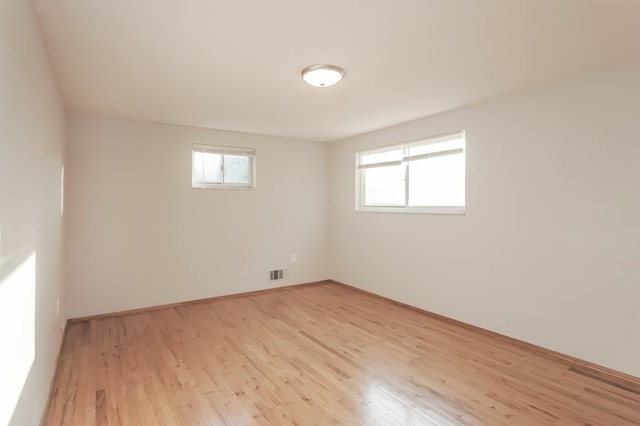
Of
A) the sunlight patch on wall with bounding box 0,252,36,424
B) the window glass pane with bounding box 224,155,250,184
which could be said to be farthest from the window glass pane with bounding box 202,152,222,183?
the sunlight patch on wall with bounding box 0,252,36,424

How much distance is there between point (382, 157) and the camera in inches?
189

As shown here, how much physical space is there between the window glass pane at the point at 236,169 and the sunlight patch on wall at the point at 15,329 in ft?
9.92

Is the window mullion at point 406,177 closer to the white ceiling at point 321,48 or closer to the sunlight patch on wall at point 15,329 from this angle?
the white ceiling at point 321,48

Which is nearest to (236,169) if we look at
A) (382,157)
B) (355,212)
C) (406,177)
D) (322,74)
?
(355,212)

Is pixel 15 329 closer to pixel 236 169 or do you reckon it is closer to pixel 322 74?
pixel 322 74

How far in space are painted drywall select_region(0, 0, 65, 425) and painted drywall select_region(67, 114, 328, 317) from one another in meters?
1.48

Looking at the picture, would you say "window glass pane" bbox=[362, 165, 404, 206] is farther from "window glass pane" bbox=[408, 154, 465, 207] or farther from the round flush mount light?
the round flush mount light

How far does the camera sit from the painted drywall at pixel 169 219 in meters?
3.80

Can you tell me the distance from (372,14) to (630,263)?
2.57 meters

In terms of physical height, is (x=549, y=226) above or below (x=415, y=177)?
below

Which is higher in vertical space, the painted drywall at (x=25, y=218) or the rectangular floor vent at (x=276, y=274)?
the painted drywall at (x=25, y=218)

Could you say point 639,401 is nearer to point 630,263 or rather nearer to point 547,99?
point 630,263

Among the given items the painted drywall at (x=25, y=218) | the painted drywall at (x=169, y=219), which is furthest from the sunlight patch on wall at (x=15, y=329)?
the painted drywall at (x=169, y=219)

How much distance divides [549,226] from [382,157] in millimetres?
2366
